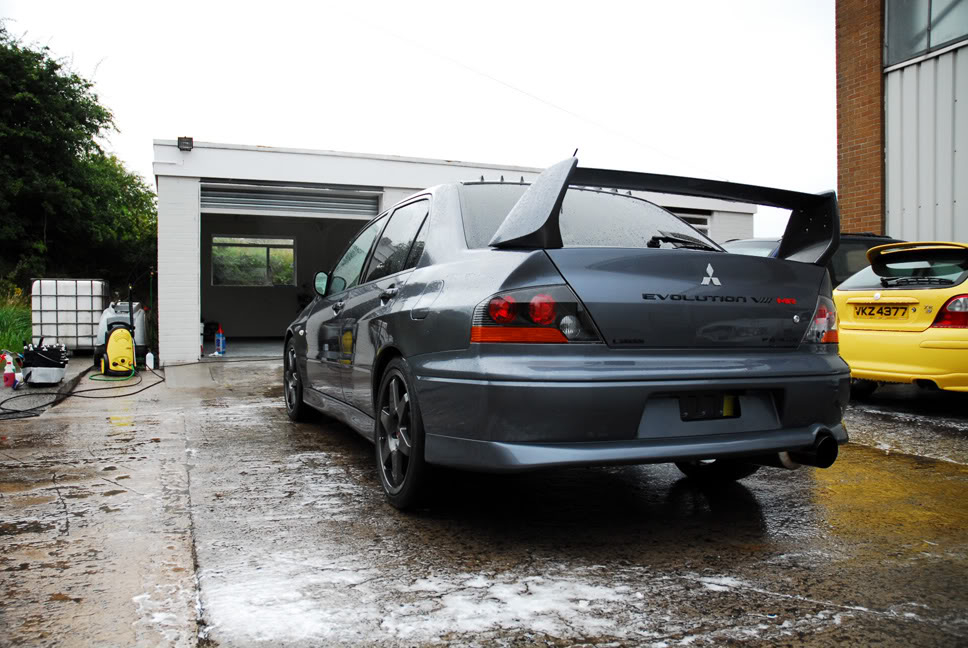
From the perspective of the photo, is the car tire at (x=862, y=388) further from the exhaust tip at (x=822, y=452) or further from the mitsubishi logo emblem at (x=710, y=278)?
the mitsubishi logo emblem at (x=710, y=278)

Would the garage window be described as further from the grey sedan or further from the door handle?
the grey sedan

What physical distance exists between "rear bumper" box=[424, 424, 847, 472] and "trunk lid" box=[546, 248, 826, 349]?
1.19ft

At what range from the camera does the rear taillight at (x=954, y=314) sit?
18.4 ft

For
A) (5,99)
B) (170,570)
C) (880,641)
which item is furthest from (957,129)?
(5,99)

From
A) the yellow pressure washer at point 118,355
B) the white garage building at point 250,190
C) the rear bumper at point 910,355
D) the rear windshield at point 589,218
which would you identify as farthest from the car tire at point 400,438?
the white garage building at point 250,190

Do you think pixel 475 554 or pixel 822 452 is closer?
pixel 475 554

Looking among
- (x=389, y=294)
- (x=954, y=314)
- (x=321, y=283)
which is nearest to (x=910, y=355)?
(x=954, y=314)

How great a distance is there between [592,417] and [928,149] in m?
10.1

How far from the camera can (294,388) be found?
6.06 metres

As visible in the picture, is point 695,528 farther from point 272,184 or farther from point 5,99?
point 5,99

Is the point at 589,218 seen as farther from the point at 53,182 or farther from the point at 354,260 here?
the point at 53,182

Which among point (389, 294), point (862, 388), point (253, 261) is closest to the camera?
point (389, 294)

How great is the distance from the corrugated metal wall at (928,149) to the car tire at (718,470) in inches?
321

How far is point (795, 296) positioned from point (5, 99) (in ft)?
89.6
